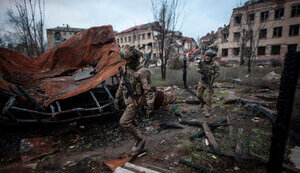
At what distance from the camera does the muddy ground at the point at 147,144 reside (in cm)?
243

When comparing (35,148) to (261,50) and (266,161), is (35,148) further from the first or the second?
(261,50)

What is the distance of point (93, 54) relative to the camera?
4.53 meters

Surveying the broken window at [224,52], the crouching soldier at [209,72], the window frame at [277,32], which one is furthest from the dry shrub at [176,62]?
the window frame at [277,32]

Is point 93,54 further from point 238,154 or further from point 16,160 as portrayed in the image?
point 238,154

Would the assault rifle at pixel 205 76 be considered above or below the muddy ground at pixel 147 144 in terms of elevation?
above

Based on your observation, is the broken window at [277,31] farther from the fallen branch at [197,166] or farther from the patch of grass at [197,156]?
the fallen branch at [197,166]

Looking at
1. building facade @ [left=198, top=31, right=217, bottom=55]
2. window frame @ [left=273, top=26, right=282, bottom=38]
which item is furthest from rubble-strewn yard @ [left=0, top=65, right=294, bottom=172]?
building facade @ [left=198, top=31, right=217, bottom=55]

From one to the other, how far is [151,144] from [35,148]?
2.24 meters

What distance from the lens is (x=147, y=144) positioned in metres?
3.15

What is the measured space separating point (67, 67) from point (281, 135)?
5176mm

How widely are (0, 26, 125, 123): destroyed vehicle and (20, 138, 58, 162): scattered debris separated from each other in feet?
2.01

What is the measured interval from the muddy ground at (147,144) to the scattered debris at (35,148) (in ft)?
0.24

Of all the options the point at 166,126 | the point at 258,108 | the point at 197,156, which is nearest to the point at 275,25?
the point at 258,108

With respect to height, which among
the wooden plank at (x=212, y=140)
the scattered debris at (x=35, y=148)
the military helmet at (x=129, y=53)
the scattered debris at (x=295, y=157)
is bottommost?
the scattered debris at (x=35, y=148)
